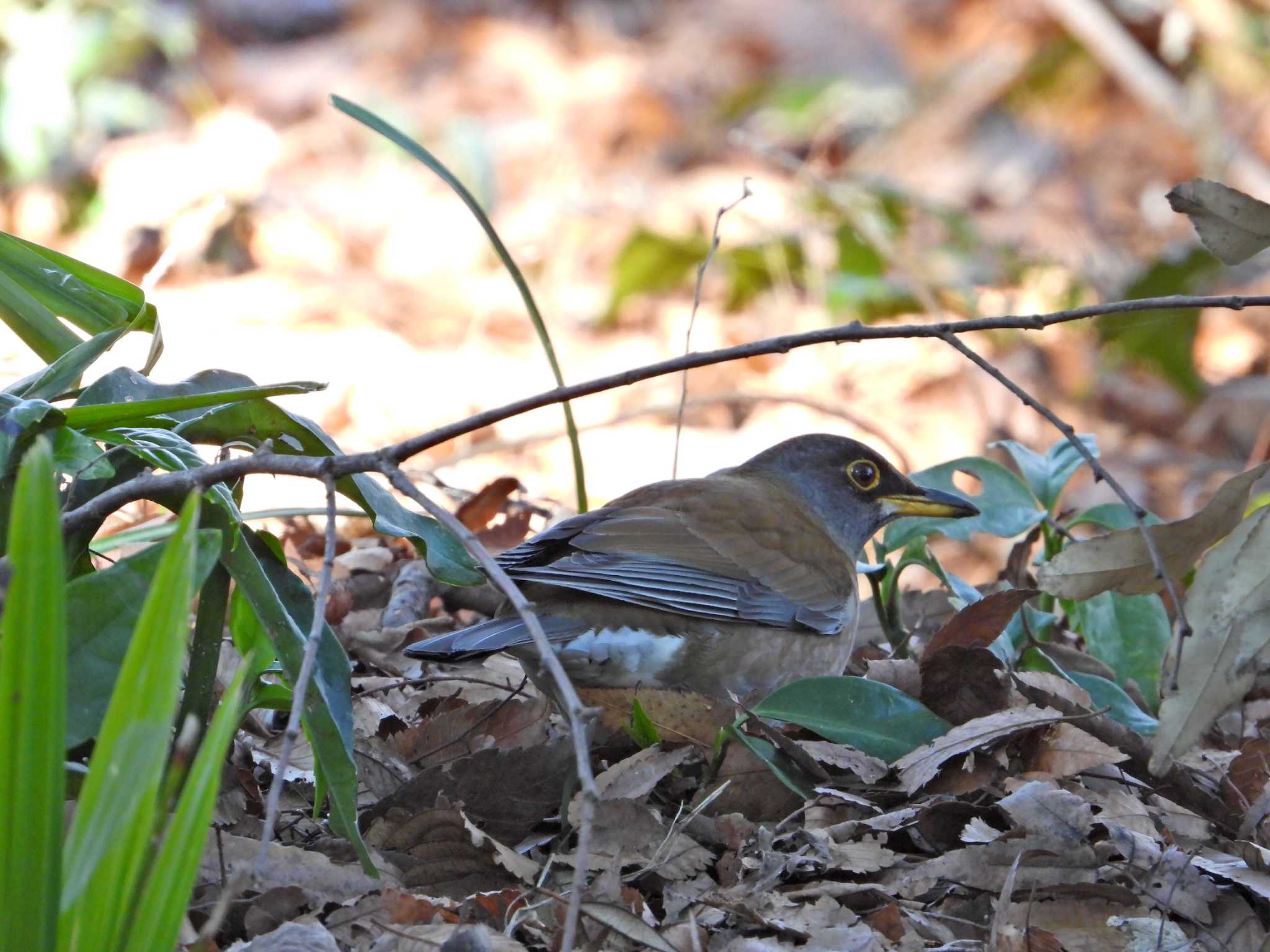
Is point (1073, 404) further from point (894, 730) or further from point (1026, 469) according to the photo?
point (894, 730)

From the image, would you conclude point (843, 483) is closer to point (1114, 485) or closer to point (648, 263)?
point (1114, 485)

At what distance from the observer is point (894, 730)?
3299 millimetres

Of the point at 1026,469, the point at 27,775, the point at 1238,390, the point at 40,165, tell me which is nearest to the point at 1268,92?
the point at 1238,390

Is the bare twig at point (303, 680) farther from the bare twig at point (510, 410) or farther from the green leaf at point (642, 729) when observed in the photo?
the green leaf at point (642, 729)

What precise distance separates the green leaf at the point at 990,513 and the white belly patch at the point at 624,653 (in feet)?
2.77

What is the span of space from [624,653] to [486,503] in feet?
3.41

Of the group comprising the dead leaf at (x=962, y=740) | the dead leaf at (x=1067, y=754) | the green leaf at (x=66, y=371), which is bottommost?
the dead leaf at (x=1067, y=754)

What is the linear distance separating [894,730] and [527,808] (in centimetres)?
90

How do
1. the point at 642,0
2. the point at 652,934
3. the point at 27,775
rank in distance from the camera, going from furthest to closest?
1. the point at 642,0
2. the point at 652,934
3. the point at 27,775

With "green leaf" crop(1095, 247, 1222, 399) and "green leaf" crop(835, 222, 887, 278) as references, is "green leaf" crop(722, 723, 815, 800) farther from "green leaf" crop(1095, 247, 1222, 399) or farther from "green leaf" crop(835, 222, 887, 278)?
"green leaf" crop(835, 222, 887, 278)

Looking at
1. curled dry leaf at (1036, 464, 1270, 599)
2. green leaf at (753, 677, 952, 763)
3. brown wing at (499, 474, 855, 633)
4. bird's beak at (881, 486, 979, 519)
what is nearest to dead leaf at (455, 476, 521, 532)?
brown wing at (499, 474, 855, 633)

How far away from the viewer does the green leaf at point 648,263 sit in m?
10.6

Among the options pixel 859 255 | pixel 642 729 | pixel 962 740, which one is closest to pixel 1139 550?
pixel 962 740

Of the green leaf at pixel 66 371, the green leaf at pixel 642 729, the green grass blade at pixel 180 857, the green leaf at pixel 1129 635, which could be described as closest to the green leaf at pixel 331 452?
the green leaf at pixel 66 371
